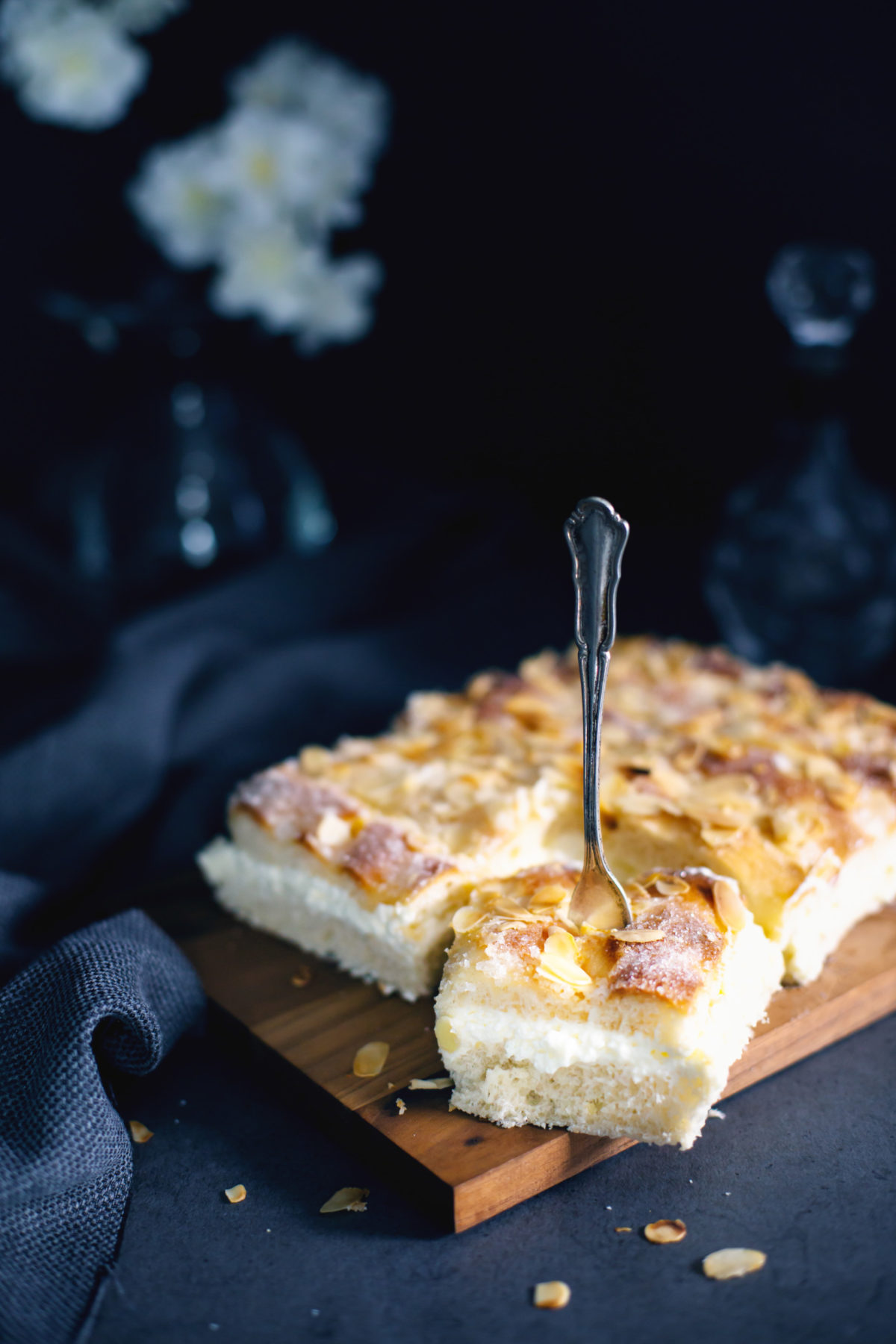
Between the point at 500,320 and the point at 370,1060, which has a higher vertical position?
the point at 500,320

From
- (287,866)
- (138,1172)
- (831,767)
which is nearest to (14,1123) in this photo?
(138,1172)

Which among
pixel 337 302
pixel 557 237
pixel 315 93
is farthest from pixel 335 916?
pixel 557 237

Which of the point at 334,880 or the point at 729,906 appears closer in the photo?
the point at 729,906

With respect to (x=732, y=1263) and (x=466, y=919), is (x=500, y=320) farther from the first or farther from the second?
(x=732, y=1263)

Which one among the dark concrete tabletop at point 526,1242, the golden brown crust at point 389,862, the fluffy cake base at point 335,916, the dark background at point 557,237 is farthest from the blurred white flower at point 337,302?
the dark concrete tabletop at point 526,1242

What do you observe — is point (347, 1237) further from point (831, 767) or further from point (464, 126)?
point (464, 126)
